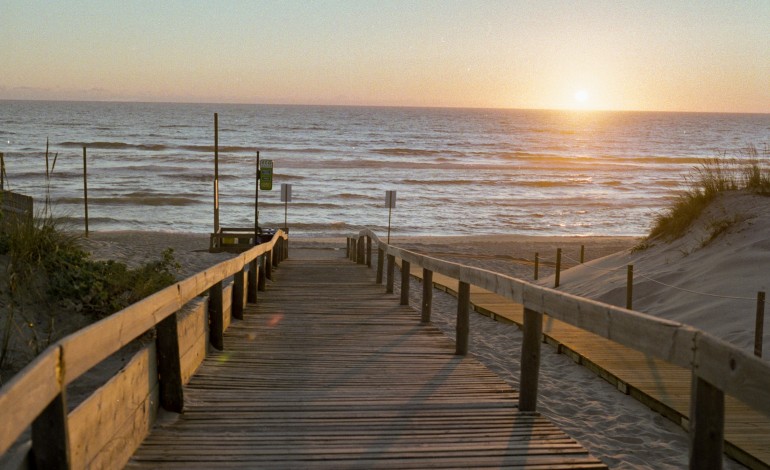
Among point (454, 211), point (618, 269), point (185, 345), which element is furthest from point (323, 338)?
point (454, 211)

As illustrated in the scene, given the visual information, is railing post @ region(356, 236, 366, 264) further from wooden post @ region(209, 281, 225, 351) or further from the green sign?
wooden post @ region(209, 281, 225, 351)

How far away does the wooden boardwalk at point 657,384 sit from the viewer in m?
6.08

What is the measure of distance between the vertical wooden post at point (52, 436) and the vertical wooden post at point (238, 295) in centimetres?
548

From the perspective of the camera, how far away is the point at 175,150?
7850cm

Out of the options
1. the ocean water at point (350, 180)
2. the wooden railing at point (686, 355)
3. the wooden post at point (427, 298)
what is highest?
the wooden railing at point (686, 355)

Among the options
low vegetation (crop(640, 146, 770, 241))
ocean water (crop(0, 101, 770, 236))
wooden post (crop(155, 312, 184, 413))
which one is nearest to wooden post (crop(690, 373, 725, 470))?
wooden post (crop(155, 312, 184, 413))

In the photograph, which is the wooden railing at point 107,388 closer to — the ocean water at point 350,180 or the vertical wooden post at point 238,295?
the vertical wooden post at point 238,295

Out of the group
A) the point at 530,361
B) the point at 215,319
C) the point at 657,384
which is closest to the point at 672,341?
the point at 530,361

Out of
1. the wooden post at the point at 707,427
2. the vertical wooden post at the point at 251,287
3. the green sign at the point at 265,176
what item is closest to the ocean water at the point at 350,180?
the green sign at the point at 265,176

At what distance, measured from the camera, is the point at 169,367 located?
475cm

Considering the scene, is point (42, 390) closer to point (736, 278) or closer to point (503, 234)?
point (736, 278)

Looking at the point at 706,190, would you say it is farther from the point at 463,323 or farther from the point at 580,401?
the point at 463,323

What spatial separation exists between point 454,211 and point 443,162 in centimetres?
3294

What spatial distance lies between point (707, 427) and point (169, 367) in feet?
9.90
